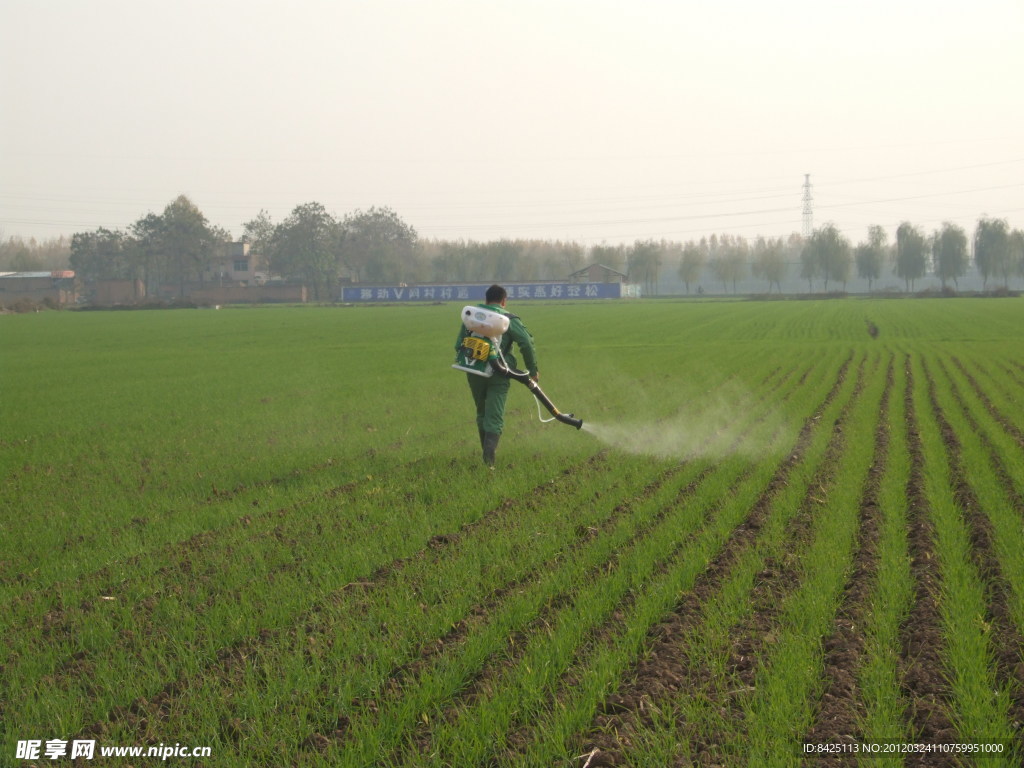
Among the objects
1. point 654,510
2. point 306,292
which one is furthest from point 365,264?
point 654,510

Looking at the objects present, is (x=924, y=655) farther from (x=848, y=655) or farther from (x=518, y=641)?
(x=518, y=641)

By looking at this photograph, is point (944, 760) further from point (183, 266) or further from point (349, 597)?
point (183, 266)

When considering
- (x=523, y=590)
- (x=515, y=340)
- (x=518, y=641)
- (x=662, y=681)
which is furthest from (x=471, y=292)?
(x=662, y=681)

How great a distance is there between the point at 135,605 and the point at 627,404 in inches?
450

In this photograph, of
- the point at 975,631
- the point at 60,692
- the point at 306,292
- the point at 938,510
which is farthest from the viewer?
the point at 306,292

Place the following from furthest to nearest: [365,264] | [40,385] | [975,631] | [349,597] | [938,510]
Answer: [365,264]
[40,385]
[938,510]
[349,597]
[975,631]

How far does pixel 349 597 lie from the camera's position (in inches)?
232

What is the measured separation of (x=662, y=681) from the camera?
179 inches

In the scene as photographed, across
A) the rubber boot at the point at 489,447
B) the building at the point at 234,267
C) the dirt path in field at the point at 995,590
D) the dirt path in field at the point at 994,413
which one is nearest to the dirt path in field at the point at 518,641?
the dirt path in field at the point at 995,590

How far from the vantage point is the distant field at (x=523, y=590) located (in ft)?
13.6

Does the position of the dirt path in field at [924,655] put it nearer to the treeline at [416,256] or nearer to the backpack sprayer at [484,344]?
the backpack sprayer at [484,344]

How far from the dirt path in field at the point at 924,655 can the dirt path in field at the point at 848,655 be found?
229 mm

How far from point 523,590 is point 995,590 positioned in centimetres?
293

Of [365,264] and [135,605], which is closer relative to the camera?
[135,605]
